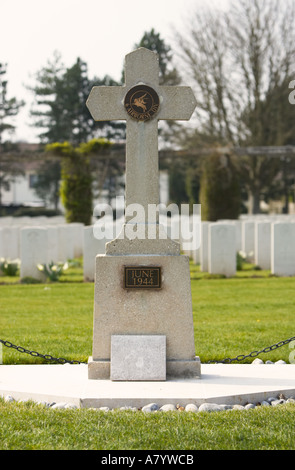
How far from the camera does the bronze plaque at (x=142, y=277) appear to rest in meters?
5.86

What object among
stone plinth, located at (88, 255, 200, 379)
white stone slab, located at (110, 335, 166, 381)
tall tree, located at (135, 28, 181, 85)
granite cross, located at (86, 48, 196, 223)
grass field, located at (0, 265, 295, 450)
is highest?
tall tree, located at (135, 28, 181, 85)

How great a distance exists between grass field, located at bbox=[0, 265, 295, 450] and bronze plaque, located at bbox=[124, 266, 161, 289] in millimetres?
1265

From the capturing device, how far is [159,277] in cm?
587

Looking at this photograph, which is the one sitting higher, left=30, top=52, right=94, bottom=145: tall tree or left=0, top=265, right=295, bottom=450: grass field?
left=30, top=52, right=94, bottom=145: tall tree

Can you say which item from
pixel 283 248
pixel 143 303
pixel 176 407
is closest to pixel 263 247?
pixel 283 248

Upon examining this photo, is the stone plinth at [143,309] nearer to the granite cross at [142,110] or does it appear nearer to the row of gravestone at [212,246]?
the granite cross at [142,110]

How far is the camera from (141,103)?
20.1 ft

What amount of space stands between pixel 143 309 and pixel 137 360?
0.42 metres

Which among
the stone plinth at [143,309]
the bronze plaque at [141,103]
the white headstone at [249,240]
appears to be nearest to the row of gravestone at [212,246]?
the white headstone at [249,240]

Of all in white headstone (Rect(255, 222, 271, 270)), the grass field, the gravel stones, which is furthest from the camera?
white headstone (Rect(255, 222, 271, 270))

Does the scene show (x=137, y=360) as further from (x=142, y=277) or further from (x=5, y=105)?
(x=5, y=105)

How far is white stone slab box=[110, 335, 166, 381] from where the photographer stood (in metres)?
5.79

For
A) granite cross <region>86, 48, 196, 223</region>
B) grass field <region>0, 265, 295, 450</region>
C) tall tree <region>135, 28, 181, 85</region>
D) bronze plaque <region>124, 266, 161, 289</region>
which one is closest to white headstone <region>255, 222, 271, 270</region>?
grass field <region>0, 265, 295, 450</region>

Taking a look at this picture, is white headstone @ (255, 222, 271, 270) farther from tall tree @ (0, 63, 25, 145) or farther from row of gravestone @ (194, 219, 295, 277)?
tall tree @ (0, 63, 25, 145)
